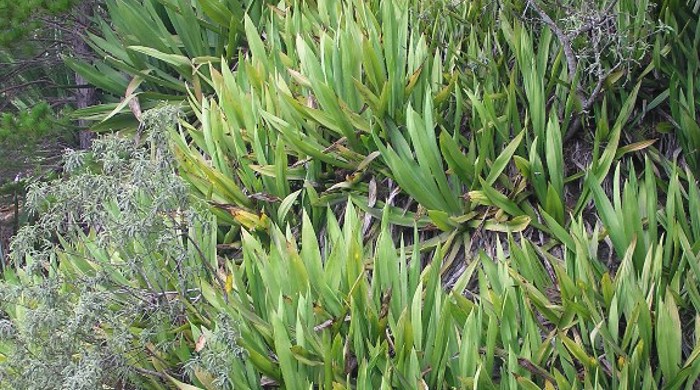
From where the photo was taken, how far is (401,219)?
193 inches

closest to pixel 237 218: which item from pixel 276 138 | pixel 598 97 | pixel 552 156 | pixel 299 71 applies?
pixel 276 138

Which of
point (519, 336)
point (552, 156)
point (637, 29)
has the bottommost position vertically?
point (519, 336)

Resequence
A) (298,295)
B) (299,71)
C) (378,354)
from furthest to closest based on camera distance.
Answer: (299,71)
(298,295)
(378,354)

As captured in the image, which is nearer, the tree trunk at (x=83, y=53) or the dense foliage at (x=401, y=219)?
the dense foliage at (x=401, y=219)

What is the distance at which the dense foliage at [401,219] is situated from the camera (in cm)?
408

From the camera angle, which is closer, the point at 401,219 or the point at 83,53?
the point at 401,219

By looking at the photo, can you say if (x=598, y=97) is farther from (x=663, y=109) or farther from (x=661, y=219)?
(x=661, y=219)

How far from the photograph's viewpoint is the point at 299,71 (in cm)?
576

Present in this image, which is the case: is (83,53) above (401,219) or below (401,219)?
above

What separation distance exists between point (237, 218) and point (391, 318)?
120cm

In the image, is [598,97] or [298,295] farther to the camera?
[598,97]

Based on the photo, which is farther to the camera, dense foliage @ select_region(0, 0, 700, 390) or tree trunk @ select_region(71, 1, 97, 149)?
tree trunk @ select_region(71, 1, 97, 149)

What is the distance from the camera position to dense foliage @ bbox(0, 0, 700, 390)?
13.4ft

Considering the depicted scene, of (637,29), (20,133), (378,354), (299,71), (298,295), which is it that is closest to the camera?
(378,354)
